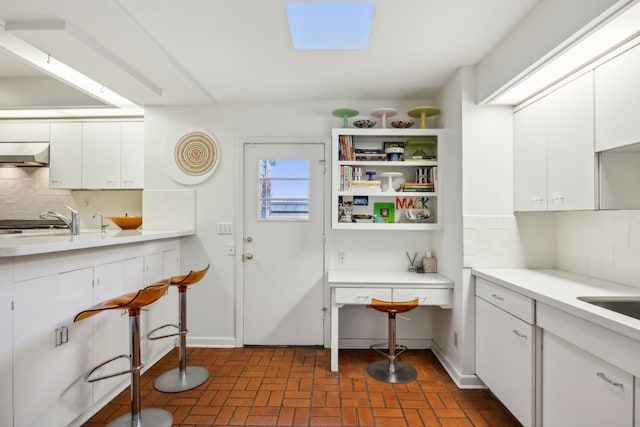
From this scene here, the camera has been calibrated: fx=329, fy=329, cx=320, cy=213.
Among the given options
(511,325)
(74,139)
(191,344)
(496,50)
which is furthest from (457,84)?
(74,139)

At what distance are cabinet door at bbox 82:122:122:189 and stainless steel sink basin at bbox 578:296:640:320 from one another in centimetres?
400

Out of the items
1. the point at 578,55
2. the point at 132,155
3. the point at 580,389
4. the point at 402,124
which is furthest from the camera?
the point at 132,155

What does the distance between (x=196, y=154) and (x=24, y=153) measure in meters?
1.80

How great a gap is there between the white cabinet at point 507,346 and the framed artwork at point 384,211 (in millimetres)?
1026

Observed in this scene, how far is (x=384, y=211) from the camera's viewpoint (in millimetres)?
3219

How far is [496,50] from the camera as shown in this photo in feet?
7.40

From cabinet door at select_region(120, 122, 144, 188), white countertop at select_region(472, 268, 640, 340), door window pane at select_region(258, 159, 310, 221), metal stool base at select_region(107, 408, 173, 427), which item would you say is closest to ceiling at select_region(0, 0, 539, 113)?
cabinet door at select_region(120, 122, 144, 188)

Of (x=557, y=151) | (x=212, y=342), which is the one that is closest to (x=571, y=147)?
(x=557, y=151)

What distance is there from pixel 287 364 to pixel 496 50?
2.94 meters

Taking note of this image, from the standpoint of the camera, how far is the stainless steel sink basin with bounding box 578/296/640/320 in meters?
1.63

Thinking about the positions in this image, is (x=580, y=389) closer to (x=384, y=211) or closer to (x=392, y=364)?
(x=392, y=364)

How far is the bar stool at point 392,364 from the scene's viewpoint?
8.42ft

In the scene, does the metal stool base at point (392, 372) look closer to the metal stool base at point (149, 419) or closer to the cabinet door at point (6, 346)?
the metal stool base at point (149, 419)

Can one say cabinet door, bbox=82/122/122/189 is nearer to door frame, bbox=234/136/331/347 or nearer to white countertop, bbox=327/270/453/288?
door frame, bbox=234/136/331/347
